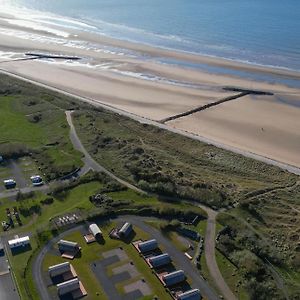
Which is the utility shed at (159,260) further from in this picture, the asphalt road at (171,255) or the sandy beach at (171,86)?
the sandy beach at (171,86)

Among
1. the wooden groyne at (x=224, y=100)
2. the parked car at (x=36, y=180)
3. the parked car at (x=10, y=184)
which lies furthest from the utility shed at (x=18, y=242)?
the wooden groyne at (x=224, y=100)

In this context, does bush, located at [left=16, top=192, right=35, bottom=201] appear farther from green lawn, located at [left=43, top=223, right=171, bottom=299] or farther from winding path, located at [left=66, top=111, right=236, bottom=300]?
winding path, located at [left=66, top=111, right=236, bottom=300]

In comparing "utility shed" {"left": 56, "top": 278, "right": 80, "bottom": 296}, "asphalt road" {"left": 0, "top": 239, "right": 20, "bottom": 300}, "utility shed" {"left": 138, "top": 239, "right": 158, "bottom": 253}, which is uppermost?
"utility shed" {"left": 138, "top": 239, "right": 158, "bottom": 253}

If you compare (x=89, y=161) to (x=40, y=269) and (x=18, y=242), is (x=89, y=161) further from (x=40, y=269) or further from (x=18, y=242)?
(x=40, y=269)

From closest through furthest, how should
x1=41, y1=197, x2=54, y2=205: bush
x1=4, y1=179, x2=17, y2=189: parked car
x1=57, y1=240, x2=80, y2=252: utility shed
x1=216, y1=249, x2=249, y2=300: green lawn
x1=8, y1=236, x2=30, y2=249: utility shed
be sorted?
x1=216, y1=249, x2=249, y2=300: green lawn → x1=57, y1=240, x2=80, y2=252: utility shed → x1=8, y1=236, x2=30, y2=249: utility shed → x1=41, y1=197, x2=54, y2=205: bush → x1=4, y1=179, x2=17, y2=189: parked car

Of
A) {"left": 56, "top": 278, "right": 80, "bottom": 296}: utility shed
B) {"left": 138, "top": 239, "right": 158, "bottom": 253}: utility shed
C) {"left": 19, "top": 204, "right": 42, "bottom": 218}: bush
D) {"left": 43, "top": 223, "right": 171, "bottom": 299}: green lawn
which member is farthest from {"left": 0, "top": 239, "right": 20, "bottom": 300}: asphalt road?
{"left": 138, "top": 239, "right": 158, "bottom": 253}: utility shed

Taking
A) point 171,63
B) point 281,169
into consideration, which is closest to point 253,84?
point 171,63

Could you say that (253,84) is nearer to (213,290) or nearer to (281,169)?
(281,169)
